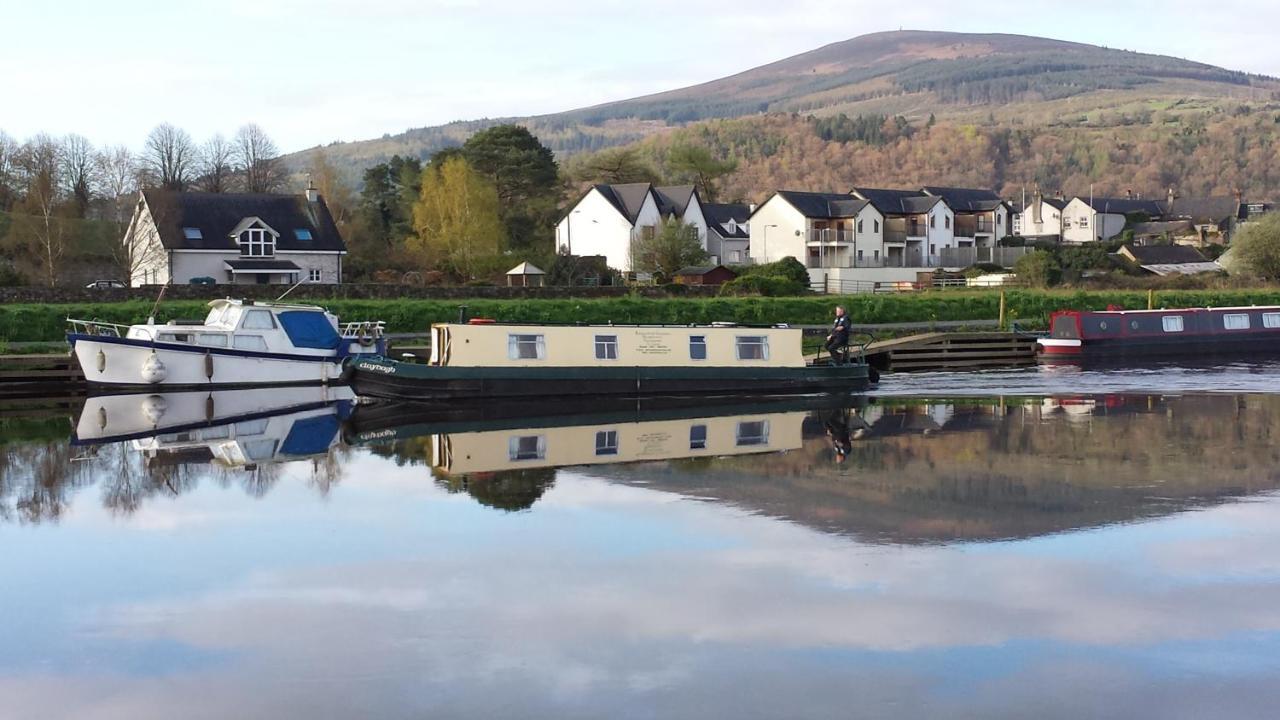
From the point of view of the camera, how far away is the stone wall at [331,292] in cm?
4475

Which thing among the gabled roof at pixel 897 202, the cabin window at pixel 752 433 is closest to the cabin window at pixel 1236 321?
the cabin window at pixel 752 433

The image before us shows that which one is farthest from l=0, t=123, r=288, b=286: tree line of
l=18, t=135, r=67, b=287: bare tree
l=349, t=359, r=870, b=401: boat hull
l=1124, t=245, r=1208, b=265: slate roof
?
l=1124, t=245, r=1208, b=265: slate roof

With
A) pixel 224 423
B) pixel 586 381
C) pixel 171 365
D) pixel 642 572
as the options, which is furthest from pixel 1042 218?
pixel 642 572

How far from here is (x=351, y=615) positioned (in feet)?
41.9

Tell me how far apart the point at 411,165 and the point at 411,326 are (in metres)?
54.7

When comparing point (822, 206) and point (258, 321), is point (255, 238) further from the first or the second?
point (822, 206)

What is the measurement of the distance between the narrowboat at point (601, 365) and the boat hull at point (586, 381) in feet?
0.07

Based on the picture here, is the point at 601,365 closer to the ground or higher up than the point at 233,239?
closer to the ground

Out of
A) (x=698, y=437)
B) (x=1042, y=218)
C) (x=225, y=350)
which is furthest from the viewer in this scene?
(x=1042, y=218)

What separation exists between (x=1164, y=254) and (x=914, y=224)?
65.7 ft

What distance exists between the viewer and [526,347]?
30.5 m

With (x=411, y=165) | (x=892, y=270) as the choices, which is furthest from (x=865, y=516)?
(x=411, y=165)

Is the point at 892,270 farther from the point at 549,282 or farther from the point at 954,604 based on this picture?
the point at 954,604

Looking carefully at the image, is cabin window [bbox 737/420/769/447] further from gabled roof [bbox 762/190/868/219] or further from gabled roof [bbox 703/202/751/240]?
gabled roof [bbox 703/202/751/240]
